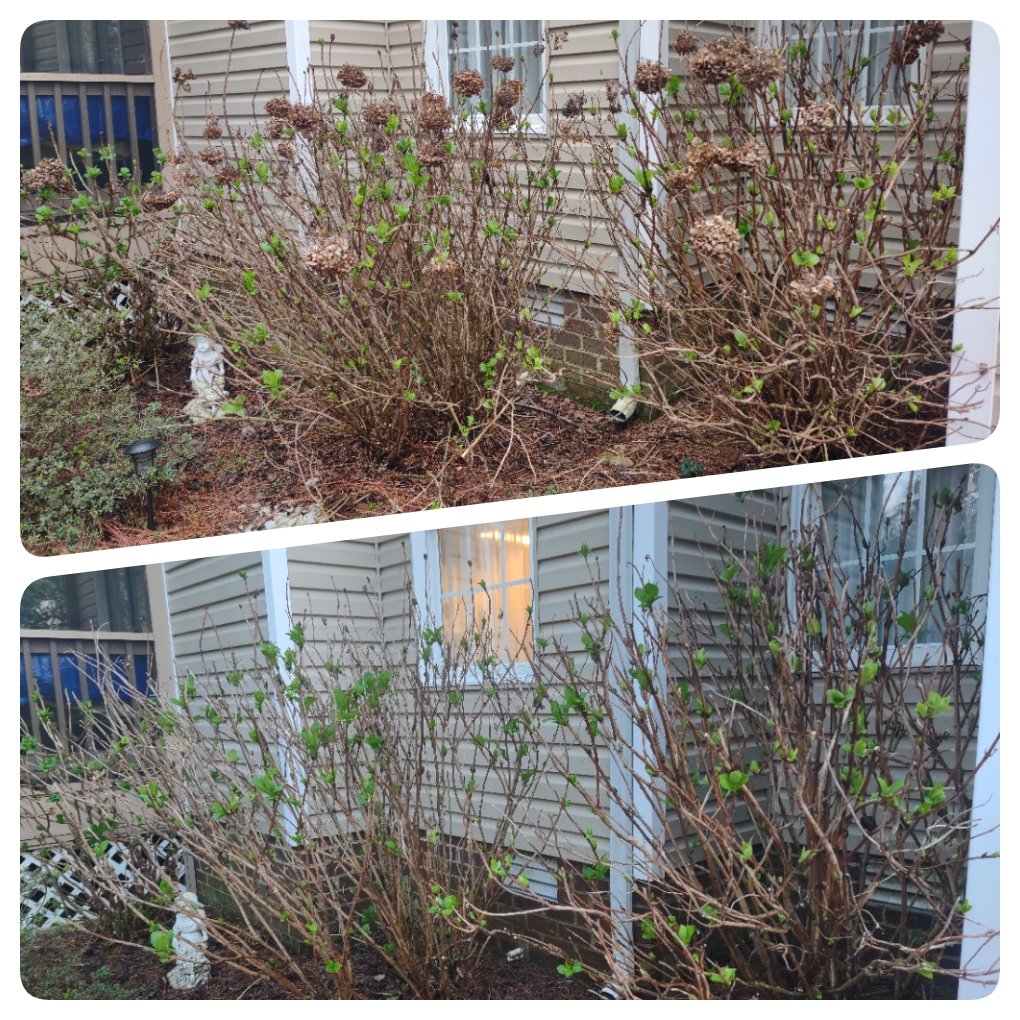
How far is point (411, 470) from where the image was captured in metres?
3.62

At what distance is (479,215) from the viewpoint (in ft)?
11.5

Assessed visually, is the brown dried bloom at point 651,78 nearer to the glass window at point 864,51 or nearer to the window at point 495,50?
the glass window at point 864,51

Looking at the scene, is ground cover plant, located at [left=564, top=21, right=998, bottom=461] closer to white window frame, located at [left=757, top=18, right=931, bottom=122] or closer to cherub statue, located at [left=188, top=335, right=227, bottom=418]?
white window frame, located at [left=757, top=18, right=931, bottom=122]

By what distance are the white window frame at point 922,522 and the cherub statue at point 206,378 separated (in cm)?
258

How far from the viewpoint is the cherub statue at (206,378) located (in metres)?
4.32

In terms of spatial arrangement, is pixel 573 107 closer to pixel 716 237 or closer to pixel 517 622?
pixel 716 237

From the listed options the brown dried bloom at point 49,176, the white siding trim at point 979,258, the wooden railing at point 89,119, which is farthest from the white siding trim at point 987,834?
the wooden railing at point 89,119

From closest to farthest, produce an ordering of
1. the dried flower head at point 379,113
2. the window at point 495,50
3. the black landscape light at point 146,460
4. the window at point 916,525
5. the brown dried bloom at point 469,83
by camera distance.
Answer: the window at point 916,525
the brown dried bloom at point 469,83
the dried flower head at point 379,113
the black landscape light at point 146,460
the window at point 495,50

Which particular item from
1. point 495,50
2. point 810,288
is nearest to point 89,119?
point 495,50

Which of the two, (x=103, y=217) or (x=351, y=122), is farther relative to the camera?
(x=103, y=217)

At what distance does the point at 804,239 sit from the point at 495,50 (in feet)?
6.16

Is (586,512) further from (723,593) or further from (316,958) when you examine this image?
(316,958)

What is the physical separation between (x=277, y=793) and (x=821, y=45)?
314 centimetres

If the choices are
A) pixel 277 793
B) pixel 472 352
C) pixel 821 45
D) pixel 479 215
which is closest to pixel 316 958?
pixel 277 793
